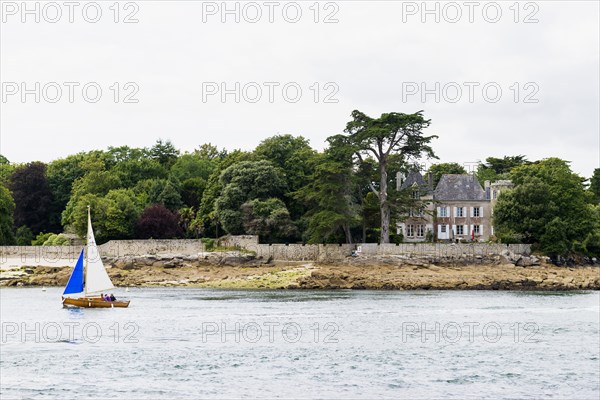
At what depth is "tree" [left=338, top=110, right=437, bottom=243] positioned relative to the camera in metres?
73.5

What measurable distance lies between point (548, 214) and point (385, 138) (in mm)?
13471

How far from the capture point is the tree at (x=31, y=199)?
9288 cm

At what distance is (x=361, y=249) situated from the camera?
74375 mm

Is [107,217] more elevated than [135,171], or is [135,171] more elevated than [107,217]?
[135,171]

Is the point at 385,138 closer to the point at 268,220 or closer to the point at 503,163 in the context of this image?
the point at 268,220

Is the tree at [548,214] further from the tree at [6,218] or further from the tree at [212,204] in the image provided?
the tree at [6,218]

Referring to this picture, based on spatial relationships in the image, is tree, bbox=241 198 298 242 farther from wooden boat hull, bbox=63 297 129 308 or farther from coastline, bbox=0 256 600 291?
wooden boat hull, bbox=63 297 129 308

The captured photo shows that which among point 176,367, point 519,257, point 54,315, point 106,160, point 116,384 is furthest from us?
point 106,160

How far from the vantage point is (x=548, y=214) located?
7625 centimetres

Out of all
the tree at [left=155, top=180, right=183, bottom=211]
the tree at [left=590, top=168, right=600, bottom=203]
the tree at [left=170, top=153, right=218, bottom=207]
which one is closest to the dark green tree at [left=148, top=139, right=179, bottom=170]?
the tree at [left=170, top=153, right=218, bottom=207]

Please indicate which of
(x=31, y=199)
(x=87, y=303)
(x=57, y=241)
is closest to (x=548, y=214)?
(x=87, y=303)

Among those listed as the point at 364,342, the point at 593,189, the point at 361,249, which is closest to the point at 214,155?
the point at 593,189

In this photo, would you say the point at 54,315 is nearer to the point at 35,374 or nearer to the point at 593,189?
the point at 35,374

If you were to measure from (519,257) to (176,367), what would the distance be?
145 feet
